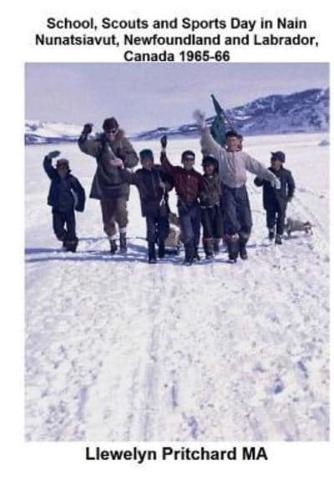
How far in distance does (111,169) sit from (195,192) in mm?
1041

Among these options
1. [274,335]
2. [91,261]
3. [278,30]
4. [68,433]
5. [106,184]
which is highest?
[278,30]

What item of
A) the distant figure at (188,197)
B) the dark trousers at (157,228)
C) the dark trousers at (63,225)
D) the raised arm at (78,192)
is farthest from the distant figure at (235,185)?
the dark trousers at (63,225)

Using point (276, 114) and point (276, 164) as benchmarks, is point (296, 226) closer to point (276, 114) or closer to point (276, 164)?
point (276, 164)

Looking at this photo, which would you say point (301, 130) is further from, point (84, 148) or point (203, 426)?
point (203, 426)

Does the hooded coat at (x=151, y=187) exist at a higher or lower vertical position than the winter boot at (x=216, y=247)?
higher

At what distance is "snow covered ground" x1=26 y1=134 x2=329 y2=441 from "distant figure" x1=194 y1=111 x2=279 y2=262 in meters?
0.28

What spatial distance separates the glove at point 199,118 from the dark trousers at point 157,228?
1195 mm

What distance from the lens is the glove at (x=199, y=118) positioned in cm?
870

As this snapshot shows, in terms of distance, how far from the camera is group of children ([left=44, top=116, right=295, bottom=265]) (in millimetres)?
9062

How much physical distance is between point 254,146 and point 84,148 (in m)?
3.07

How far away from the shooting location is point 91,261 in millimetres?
9469

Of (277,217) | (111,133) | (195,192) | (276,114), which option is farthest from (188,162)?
(277,217)

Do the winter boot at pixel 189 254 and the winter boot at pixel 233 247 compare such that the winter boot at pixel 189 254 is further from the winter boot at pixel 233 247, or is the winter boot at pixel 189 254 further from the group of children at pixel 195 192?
the winter boot at pixel 233 247

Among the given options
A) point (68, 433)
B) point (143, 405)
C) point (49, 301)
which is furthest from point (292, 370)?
point (49, 301)
